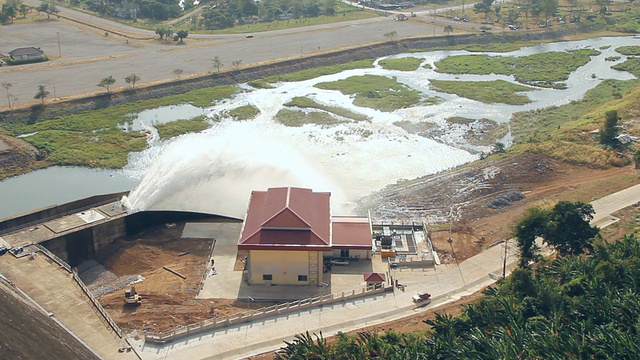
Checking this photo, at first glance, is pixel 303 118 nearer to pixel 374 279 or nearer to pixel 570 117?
pixel 570 117

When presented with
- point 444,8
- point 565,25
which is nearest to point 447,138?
point 565,25

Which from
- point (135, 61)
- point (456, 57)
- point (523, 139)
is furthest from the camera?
point (456, 57)

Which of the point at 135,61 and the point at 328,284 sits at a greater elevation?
the point at 135,61

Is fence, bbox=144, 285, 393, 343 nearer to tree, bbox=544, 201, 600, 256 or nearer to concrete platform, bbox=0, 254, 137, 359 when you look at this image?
concrete platform, bbox=0, 254, 137, 359

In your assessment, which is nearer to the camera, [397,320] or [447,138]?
[397,320]

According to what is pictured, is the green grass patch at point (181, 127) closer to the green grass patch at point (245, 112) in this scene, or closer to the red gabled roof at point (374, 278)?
the green grass patch at point (245, 112)

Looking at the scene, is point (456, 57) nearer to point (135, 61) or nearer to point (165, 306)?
point (135, 61)
